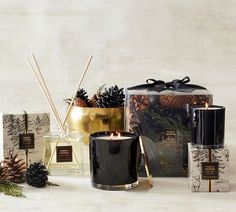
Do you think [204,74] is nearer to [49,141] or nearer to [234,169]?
[234,169]

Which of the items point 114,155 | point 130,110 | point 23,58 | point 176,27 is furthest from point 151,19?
point 114,155

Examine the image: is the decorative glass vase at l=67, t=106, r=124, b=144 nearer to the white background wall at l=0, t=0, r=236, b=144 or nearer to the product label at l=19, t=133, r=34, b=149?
the product label at l=19, t=133, r=34, b=149

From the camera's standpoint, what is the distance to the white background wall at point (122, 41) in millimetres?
2059

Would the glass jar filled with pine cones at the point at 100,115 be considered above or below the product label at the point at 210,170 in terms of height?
above

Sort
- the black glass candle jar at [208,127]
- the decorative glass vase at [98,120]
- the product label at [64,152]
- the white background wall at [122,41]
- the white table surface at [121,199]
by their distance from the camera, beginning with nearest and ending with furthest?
the white table surface at [121,199] → the black glass candle jar at [208,127] → the product label at [64,152] → the decorative glass vase at [98,120] → the white background wall at [122,41]

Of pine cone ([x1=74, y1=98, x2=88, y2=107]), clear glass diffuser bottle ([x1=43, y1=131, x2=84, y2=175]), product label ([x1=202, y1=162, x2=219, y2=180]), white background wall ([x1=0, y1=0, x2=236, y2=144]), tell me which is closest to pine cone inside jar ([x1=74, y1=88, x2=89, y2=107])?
pine cone ([x1=74, y1=98, x2=88, y2=107])

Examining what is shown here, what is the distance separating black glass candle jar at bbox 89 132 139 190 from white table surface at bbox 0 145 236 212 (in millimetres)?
19

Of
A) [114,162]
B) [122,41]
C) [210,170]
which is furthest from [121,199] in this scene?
[122,41]

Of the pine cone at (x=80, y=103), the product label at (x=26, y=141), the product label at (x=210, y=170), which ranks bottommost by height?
the product label at (x=210, y=170)

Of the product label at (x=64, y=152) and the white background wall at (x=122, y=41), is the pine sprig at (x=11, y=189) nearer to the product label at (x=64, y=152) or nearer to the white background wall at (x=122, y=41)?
the product label at (x=64, y=152)

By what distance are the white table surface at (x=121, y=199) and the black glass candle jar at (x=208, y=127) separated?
10cm

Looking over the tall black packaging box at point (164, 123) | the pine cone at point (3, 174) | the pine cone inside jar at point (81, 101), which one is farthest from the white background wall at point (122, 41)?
the pine cone at point (3, 174)

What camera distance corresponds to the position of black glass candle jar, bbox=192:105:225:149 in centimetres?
121

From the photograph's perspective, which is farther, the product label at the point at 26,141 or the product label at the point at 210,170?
the product label at the point at 26,141
